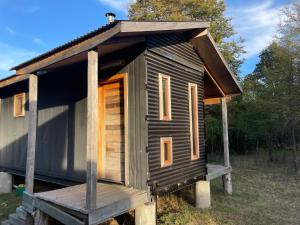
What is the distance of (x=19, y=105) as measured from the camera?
26.5 feet

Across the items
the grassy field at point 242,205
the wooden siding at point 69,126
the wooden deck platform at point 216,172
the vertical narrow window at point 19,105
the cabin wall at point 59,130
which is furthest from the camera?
the vertical narrow window at point 19,105

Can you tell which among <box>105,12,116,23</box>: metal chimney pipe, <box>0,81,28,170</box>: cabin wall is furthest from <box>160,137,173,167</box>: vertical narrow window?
<box>0,81,28,170</box>: cabin wall

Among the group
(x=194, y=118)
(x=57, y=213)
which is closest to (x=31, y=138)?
(x=57, y=213)

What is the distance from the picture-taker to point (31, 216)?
4477mm

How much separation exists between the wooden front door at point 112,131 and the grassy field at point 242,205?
1181 millimetres

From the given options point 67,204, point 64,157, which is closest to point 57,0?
point 64,157

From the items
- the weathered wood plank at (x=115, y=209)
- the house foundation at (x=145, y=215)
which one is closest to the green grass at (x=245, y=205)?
the house foundation at (x=145, y=215)

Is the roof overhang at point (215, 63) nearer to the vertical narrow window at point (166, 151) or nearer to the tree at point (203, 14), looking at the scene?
the vertical narrow window at point (166, 151)

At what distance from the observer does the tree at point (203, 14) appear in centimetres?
1619

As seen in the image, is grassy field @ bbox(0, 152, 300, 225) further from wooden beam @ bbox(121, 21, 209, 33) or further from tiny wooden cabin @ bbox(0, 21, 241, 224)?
wooden beam @ bbox(121, 21, 209, 33)

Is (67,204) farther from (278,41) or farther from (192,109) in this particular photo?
(278,41)

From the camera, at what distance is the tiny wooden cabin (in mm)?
4090

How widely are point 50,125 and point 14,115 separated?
233cm

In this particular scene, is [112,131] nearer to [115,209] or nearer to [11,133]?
[115,209]
